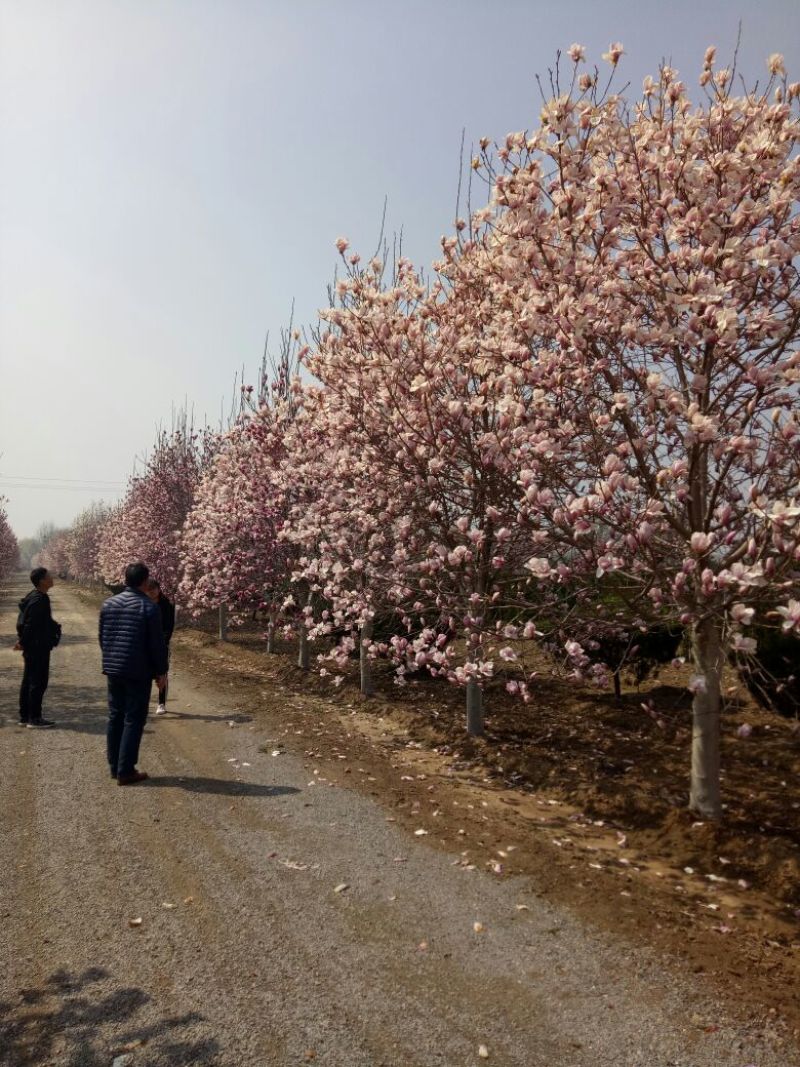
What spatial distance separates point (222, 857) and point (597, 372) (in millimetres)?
5180

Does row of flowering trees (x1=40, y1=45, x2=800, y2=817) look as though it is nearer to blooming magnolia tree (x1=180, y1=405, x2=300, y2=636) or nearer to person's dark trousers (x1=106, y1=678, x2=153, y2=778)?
person's dark trousers (x1=106, y1=678, x2=153, y2=778)

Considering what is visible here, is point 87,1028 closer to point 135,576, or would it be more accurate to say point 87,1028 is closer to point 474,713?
point 135,576

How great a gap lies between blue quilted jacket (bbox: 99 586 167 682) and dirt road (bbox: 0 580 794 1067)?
4.11 ft

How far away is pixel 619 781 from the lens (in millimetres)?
7961

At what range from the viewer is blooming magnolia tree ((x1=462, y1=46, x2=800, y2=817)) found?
518cm

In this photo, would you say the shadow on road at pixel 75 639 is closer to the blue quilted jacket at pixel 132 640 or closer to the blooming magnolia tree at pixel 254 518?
the blooming magnolia tree at pixel 254 518

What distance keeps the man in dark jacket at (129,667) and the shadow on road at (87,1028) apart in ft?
11.7

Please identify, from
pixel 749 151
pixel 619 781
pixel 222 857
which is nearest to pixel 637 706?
pixel 619 781

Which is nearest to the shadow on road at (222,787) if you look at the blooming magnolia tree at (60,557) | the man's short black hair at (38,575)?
the man's short black hair at (38,575)

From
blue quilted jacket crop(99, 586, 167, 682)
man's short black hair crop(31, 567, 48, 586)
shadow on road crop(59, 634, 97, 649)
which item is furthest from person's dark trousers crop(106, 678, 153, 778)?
shadow on road crop(59, 634, 97, 649)

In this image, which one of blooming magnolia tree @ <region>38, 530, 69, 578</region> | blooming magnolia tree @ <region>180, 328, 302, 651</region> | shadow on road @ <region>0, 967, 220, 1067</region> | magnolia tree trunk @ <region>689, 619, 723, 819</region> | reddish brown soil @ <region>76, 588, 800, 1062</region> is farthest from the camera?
blooming magnolia tree @ <region>38, 530, 69, 578</region>

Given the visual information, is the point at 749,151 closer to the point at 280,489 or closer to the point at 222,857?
the point at 222,857

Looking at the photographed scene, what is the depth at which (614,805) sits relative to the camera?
287 inches

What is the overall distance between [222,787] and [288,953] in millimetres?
3406
